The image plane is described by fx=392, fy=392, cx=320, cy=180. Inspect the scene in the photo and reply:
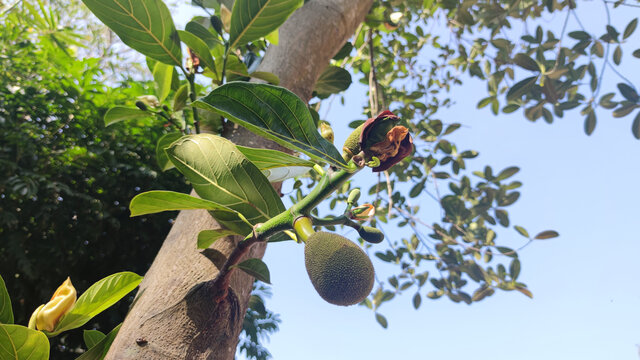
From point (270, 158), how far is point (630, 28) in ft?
5.28

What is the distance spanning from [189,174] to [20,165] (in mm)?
1230

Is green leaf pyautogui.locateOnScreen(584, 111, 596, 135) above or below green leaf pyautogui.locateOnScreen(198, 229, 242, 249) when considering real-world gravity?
above

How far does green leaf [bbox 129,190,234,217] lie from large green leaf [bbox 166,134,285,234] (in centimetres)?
1

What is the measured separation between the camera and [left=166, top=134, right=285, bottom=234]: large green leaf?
40cm

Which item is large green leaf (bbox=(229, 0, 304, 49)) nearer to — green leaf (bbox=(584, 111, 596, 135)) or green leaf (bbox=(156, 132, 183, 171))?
green leaf (bbox=(156, 132, 183, 171))

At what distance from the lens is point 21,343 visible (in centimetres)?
37

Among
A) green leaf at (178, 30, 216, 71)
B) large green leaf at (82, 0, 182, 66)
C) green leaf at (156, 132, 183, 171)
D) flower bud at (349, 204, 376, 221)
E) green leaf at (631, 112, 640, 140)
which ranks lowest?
flower bud at (349, 204, 376, 221)

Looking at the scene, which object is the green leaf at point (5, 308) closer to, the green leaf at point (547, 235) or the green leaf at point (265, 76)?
the green leaf at point (265, 76)

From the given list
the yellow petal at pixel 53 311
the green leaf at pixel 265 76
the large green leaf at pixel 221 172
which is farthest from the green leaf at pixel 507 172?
the yellow petal at pixel 53 311

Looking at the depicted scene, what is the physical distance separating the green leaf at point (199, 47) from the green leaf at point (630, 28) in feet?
5.02

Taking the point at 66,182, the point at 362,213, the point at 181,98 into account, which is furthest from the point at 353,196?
the point at 66,182

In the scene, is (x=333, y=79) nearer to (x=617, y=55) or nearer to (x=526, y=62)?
(x=526, y=62)

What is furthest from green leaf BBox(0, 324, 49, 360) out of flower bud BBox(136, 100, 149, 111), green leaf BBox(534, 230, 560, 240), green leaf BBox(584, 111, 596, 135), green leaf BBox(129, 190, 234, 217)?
→ green leaf BBox(584, 111, 596, 135)

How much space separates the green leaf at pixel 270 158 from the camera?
0.41 m
